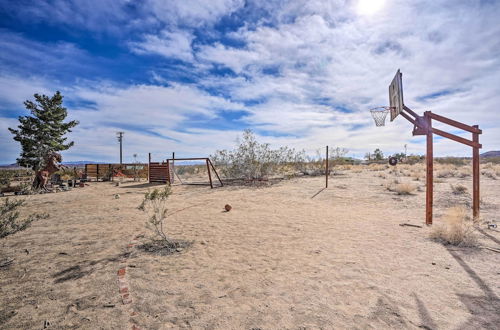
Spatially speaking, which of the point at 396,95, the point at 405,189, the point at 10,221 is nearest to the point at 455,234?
the point at 396,95

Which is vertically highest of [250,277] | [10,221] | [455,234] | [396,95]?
[396,95]

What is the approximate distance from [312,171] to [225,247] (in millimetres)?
16418

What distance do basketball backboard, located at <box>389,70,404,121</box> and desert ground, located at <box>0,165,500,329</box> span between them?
3.31 meters

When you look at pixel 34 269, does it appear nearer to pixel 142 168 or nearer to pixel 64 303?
pixel 64 303

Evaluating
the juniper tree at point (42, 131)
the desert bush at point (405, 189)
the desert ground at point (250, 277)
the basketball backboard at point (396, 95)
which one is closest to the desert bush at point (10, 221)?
the desert ground at point (250, 277)

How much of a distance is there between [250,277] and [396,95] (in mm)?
7034

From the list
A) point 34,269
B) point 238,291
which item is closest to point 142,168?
point 34,269

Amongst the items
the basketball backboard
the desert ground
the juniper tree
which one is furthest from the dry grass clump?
the juniper tree

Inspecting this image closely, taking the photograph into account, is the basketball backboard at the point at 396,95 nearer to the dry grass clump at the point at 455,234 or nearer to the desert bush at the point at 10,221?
the dry grass clump at the point at 455,234

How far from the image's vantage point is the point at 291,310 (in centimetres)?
263

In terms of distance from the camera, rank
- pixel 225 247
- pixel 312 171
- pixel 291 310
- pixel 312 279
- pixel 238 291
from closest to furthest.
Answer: pixel 291 310 → pixel 238 291 → pixel 312 279 → pixel 225 247 → pixel 312 171

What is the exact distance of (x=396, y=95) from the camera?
7.39 metres

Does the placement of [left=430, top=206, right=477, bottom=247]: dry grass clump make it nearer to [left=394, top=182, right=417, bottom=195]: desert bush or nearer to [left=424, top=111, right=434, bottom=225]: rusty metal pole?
[left=424, top=111, right=434, bottom=225]: rusty metal pole

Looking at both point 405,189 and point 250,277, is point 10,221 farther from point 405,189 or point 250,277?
point 405,189
